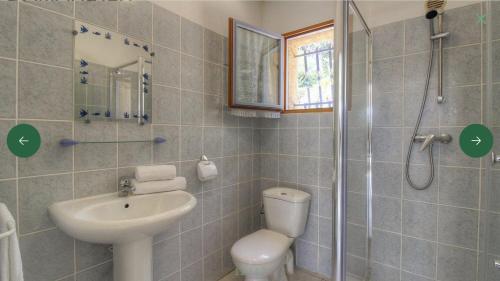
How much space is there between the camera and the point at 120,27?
48.6 inches

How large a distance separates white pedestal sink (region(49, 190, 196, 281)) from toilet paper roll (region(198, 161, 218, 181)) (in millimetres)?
291

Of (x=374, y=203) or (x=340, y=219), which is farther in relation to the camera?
(x=374, y=203)

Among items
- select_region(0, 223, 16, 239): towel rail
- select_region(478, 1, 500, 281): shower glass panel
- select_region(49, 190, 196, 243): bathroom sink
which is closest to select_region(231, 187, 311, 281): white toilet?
select_region(49, 190, 196, 243): bathroom sink

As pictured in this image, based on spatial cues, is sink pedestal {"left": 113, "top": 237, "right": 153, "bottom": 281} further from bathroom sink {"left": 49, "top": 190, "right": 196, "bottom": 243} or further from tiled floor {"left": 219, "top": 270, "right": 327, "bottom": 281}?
tiled floor {"left": 219, "top": 270, "right": 327, "bottom": 281}

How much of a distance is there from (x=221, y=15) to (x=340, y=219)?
1709 mm

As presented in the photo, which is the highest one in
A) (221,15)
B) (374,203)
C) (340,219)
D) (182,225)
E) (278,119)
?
(221,15)

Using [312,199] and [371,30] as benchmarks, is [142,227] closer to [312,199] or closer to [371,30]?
[312,199]

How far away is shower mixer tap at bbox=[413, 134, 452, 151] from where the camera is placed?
1.36 meters

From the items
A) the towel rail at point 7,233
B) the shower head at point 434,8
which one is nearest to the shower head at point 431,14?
the shower head at point 434,8

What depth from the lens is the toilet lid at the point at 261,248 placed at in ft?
4.69

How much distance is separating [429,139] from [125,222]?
171 cm

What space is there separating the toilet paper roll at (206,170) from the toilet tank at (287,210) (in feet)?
1.74

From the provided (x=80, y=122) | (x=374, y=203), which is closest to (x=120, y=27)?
(x=80, y=122)

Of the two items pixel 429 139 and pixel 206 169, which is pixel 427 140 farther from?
pixel 206 169
